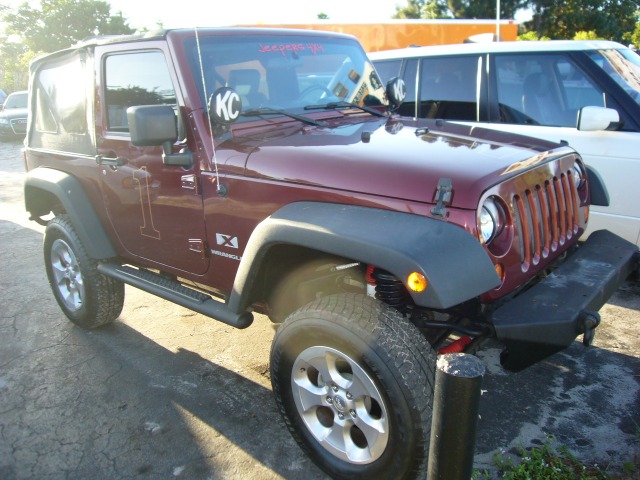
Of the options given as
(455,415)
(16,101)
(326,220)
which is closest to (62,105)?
(326,220)

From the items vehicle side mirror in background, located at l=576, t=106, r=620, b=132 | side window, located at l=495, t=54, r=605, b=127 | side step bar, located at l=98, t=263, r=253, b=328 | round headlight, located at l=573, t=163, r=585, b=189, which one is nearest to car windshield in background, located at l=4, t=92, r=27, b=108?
side step bar, located at l=98, t=263, r=253, b=328

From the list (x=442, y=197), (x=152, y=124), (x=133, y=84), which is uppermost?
(x=133, y=84)

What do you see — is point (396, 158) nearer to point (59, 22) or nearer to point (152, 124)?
point (152, 124)

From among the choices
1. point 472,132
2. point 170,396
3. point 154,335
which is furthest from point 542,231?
point 154,335

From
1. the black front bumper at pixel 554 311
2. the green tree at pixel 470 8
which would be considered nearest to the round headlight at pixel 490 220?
the black front bumper at pixel 554 311

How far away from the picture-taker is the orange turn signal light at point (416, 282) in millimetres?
2000

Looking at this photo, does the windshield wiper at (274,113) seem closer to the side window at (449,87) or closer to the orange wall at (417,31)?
the side window at (449,87)

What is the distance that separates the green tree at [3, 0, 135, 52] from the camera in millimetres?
38938

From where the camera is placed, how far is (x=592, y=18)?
21.9 meters

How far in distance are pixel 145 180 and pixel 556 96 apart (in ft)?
11.7

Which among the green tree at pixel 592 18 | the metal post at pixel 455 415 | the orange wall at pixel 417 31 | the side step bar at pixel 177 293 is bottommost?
the side step bar at pixel 177 293

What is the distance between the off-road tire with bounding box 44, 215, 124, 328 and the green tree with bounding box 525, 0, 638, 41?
2302 cm

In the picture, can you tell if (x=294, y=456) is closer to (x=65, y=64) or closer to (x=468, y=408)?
(x=468, y=408)

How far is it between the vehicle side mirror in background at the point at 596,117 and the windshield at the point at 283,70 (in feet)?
5.34
